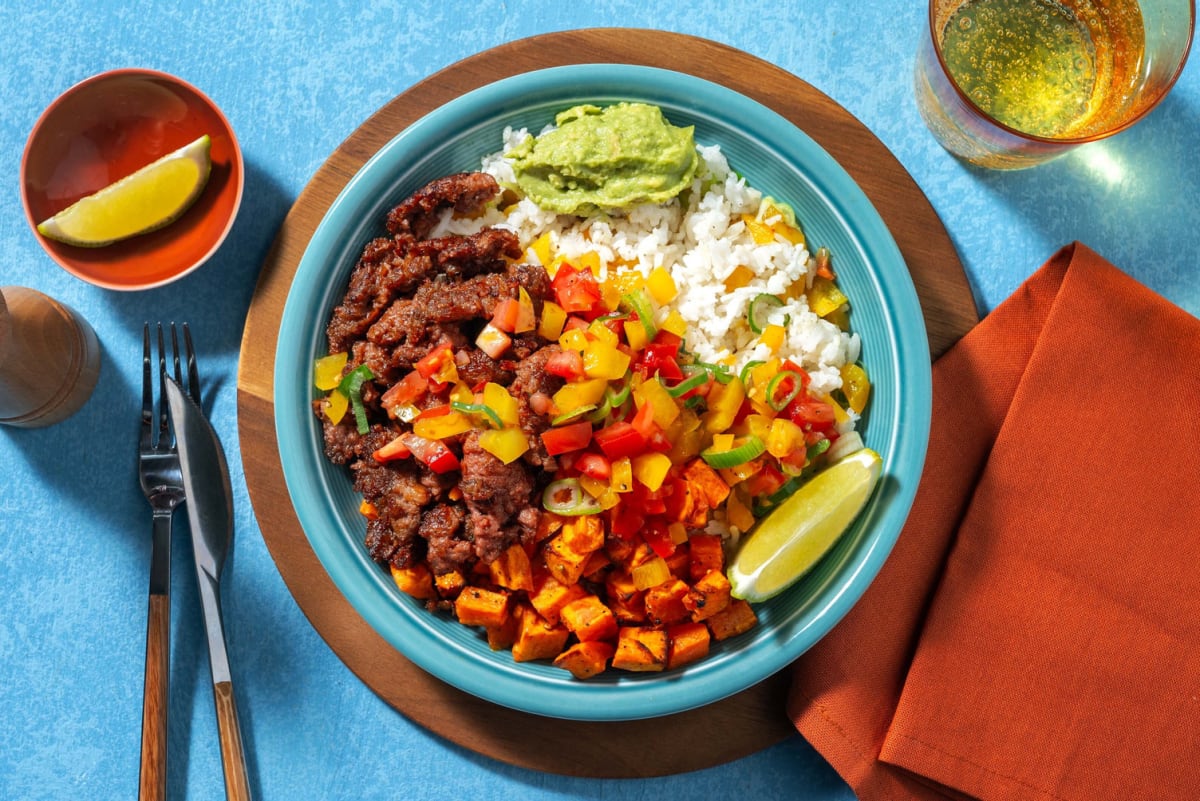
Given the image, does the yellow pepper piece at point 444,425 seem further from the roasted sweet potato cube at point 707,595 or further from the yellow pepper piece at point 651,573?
the roasted sweet potato cube at point 707,595

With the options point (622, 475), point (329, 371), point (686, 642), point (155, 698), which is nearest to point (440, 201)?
point (329, 371)

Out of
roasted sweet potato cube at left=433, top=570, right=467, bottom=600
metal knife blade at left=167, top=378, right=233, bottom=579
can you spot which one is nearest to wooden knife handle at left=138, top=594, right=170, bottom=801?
metal knife blade at left=167, top=378, right=233, bottom=579

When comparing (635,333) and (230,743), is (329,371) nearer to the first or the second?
(635,333)

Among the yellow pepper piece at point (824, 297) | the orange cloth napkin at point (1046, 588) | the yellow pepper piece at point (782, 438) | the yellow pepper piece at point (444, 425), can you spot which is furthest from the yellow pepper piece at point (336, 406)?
the orange cloth napkin at point (1046, 588)

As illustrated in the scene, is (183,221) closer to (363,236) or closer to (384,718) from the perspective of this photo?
(363,236)

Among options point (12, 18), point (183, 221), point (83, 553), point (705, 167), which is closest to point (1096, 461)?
point (705, 167)

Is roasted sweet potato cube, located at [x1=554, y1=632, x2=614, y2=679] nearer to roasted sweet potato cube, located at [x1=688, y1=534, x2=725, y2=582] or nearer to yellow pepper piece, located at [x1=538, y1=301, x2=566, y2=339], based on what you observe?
roasted sweet potato cube, located at [x1=688, y1=534, x2=725, y2=582]
